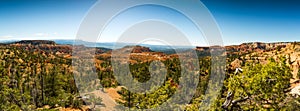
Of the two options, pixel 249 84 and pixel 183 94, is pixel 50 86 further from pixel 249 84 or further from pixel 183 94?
pixel 249 84

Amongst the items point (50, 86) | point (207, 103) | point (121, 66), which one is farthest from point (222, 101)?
point (50, 86)

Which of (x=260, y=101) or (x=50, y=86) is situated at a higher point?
(x=260, y=101)

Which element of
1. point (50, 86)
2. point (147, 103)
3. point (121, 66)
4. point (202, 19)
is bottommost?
point (50, 86)

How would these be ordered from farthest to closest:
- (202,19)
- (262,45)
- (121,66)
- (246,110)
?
(262,45) → (121,66) → (246,110) → (202,19)

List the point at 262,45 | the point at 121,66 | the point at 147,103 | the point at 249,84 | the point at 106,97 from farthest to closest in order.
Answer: the point at 262,45, the point at 106,97, the point at 121,66, the point at 147,103, the point at 249,84

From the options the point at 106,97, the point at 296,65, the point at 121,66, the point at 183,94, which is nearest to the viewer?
the point at 183,94

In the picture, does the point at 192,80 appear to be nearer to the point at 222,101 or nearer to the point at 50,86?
the point at 222,101

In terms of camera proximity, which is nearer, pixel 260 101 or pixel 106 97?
pixel 260 101

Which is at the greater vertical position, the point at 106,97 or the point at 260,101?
the point at 260,101

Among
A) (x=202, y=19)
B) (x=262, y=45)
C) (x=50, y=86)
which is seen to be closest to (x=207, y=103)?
(x=202, y=19)
